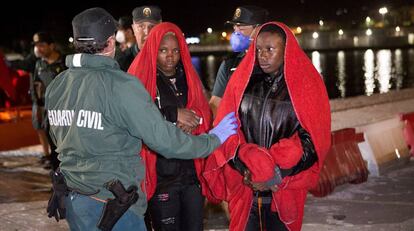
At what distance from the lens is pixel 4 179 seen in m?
7.43

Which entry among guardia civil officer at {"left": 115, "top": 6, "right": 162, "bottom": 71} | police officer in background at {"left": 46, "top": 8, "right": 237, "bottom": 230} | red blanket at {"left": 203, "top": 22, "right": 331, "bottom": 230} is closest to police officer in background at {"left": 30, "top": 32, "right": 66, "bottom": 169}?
guardia civil officer at {"left": 115, "top": 6, "right": 162, "bottom": 71}

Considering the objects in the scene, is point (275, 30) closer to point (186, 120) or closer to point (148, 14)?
point (186, 120)

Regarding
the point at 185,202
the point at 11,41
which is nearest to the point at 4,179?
the point at 185,202

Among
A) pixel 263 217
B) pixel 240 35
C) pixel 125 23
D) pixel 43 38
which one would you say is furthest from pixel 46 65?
pixel 263 217

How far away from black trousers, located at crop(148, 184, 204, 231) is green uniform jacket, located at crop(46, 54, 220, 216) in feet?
2.74

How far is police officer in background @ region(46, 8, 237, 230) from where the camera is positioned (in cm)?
A: 258

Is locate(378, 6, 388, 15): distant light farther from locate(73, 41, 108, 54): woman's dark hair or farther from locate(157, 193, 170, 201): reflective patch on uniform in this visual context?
locate(73, 41, 108, 54): woman's dark hair

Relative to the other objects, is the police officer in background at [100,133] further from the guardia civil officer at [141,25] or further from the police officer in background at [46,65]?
the police officer in background at [46,65]

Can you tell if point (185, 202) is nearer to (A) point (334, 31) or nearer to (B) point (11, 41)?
(B) point (11, 41)

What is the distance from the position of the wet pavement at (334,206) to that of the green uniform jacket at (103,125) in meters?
2.79

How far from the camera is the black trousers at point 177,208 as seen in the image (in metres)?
3.56

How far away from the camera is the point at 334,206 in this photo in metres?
6.00

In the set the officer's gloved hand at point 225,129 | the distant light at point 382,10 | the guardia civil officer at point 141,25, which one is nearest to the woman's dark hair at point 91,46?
the officer's gloved hand at point 225,129

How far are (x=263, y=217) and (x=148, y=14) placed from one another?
187 centimetres
